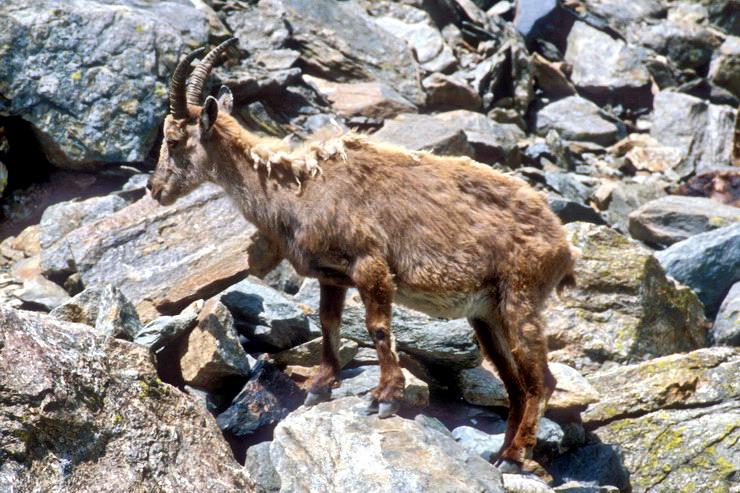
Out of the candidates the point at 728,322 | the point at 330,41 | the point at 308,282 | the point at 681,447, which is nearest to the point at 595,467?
the point at 681,447

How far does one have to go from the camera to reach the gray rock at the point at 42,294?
935 centimetres

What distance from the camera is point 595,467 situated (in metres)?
7.88

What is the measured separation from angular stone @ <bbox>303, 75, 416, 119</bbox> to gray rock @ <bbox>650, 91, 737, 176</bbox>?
22.9 feet

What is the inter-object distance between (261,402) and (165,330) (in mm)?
1245

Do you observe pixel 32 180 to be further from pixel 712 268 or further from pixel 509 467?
pixel 712 268

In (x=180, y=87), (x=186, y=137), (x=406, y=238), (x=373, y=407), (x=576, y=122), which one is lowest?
(x=576, y=122)

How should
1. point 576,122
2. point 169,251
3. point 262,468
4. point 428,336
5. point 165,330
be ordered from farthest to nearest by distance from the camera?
point 576,122 → point 169,251 → point 428,336 → point 165,330 → point 262,468

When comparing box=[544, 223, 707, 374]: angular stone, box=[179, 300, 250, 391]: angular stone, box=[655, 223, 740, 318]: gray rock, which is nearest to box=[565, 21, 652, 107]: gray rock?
box=[655, 223, 740, 318]: gray rock

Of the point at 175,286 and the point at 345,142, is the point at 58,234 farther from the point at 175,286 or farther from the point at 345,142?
the point at 345,142

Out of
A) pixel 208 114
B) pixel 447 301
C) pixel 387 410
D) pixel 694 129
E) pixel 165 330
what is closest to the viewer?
pixel 387 410

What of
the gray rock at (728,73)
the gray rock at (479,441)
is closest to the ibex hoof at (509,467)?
the gray rock at (479,441)

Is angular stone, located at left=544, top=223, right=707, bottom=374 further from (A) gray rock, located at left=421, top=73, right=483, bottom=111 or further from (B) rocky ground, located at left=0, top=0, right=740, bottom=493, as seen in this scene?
(A) gray rock, located at left=421, top=73, right=483, bottom=111

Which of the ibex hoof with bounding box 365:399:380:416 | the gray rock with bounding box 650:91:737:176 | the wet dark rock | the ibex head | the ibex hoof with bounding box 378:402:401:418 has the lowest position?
the gray rock with bounding box 650:91:737:176

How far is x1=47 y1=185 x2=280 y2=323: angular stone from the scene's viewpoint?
9047mm
